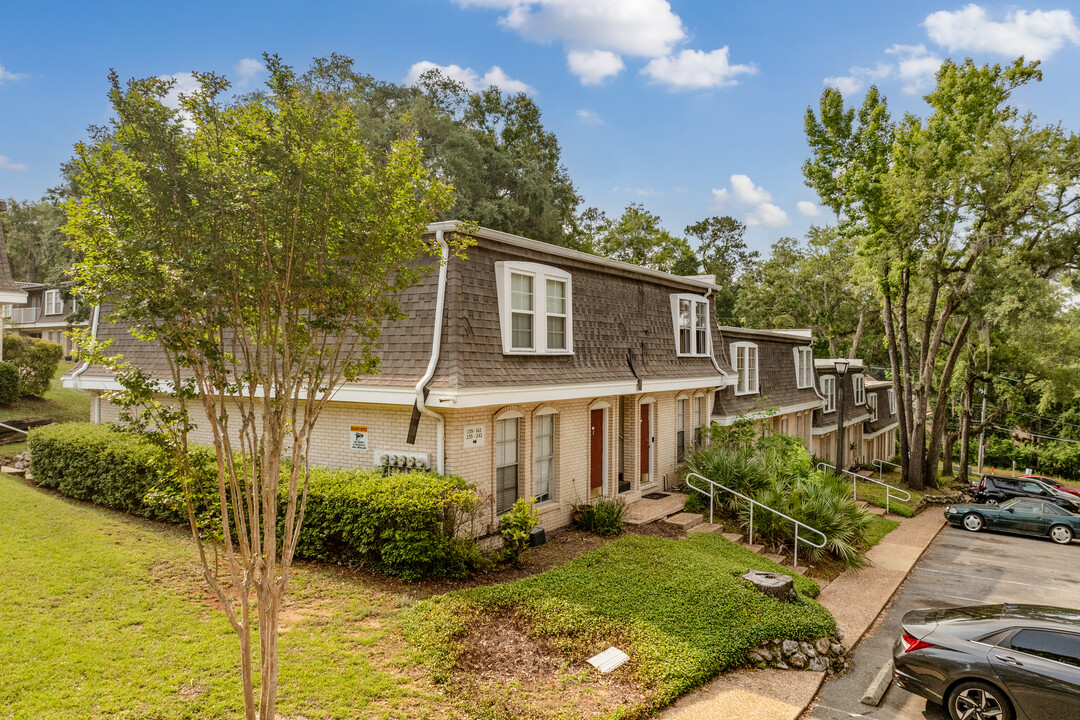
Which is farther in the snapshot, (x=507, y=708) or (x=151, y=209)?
(x=507, y=708)

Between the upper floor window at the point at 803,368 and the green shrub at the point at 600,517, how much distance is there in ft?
45.3

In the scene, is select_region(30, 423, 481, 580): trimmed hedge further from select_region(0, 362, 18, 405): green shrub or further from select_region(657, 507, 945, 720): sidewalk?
select_region(0, 362, 18, 405): green shrub

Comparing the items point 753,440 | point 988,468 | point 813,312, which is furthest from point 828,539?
point 988,468

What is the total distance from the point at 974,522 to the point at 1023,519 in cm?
123

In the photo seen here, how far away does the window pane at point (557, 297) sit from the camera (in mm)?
12195

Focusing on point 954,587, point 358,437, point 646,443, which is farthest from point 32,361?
point 954,587

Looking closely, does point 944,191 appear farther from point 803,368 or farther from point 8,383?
point 8,383

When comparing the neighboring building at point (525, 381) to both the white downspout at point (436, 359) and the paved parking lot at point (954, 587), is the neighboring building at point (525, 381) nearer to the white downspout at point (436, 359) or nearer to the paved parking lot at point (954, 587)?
the white downspout at point (436, 359)

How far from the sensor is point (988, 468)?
50.2 metres

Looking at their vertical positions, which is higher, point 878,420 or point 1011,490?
point 878,420

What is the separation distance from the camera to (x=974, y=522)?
63.0ft

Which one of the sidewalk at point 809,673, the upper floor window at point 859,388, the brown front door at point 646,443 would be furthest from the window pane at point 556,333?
the upper floor window at point 859,388

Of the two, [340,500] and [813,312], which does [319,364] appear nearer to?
[340,500]

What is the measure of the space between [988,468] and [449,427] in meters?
55.8
